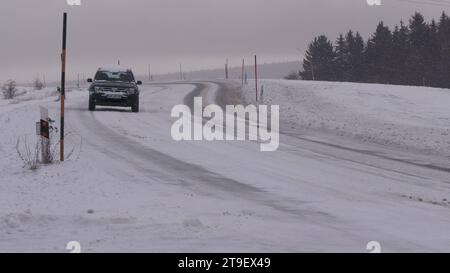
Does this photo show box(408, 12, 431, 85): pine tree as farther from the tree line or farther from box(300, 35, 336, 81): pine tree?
box(300, 35, 336, 81): pine tree

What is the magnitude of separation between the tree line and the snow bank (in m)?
41.3

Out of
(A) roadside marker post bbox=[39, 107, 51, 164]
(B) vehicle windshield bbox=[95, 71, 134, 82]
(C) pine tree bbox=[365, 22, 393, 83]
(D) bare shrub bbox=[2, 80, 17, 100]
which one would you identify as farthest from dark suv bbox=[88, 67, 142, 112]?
(C) pine tree bbox=[365, 22, 393, 83]

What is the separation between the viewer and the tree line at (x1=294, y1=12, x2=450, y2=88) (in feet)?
262

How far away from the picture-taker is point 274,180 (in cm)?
1102

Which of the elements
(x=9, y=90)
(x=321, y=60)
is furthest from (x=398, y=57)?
(x=9, y=90)

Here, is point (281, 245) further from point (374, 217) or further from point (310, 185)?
point (310, 185)

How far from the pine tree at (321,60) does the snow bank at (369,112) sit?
58.1m

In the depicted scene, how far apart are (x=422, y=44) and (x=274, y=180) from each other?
76421 mm

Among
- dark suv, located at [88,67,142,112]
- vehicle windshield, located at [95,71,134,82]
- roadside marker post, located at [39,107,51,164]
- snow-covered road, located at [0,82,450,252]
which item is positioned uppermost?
vehicle windshield, located at [95,71,134,82]

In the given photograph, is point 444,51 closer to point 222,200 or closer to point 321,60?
point 321,60

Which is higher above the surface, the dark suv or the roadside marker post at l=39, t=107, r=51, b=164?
the dark suv

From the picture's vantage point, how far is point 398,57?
279 feet

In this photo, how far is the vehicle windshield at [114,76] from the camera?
2725 cm
